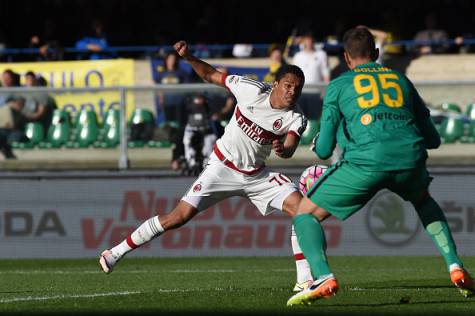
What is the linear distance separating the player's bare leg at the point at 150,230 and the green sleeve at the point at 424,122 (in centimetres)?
279

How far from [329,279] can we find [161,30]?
16810 mm

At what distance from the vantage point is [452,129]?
613 inches

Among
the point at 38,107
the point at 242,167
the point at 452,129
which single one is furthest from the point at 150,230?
the point at 38,107

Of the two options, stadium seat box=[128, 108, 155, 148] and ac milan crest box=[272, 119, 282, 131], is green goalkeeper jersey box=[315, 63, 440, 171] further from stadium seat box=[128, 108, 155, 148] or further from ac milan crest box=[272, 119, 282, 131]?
stadium seat box=[128, 108, 155, 148]

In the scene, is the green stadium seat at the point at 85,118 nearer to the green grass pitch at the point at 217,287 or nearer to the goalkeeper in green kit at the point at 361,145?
the green grass pitch at the point at 217,287

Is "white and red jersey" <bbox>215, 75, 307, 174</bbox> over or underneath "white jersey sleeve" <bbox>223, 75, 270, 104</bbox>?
underneath

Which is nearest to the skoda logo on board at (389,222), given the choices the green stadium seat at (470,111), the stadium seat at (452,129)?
the stadium seat at (452,129)

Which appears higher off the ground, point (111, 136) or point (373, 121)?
point (373, 121)

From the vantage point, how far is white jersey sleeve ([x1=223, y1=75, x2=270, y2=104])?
10.7m

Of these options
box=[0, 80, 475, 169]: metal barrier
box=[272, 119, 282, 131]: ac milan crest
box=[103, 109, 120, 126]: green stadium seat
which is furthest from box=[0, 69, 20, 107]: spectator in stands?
box=[272, 119, 282, 131]: ac milan crest

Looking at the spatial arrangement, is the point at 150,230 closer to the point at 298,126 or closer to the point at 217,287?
the point at 217,287

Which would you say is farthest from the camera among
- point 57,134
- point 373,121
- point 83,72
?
point 83,72

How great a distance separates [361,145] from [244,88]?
2710 millimetres

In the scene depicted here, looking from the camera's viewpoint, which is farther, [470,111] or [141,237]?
[470,111]
